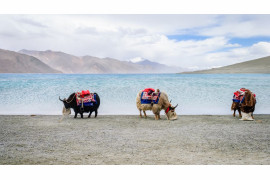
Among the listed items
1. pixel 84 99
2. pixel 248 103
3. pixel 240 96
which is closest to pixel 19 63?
pixel 84 99

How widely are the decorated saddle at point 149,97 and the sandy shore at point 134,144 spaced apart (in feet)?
3.72

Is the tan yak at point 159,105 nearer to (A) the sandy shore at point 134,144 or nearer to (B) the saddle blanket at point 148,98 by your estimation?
(B) the saddle blanket at point 148,98

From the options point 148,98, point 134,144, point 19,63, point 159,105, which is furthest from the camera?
point 19,63

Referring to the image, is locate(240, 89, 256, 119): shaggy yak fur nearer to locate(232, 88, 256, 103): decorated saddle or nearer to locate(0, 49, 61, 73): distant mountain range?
locate(232, 88, 256, 103): decorated saddle

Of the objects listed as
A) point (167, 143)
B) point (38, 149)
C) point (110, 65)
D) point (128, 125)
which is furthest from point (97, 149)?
point (110, 65)

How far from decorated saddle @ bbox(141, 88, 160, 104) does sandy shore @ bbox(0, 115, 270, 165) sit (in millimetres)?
1133

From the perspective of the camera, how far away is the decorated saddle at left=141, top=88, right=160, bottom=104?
6285mm

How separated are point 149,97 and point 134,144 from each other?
2822 millimetres

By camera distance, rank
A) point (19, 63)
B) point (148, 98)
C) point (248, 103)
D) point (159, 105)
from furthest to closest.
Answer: point (19, 63)
point (148, 98)
point (159, 105)
point (248, 103)

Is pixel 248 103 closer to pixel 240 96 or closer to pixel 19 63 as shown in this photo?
pixel 240 96

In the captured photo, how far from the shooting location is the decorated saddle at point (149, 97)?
20.6 feet

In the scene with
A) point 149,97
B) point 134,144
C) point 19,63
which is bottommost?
point 134,144

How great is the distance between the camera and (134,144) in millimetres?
3680

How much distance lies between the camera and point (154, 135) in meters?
4.35
